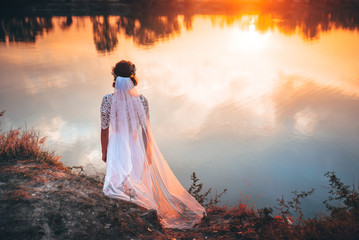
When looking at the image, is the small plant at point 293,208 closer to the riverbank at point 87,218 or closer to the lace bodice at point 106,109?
the riverbank at point 87,218

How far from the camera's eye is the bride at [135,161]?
3.10 m

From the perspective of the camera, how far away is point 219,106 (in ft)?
29.5

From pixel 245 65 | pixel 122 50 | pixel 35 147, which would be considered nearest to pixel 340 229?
pixel 35 147

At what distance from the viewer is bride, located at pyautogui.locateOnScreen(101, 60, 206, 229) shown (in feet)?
10.2

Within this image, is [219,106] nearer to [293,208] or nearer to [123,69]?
[293,208]

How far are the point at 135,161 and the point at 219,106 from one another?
6159 mm

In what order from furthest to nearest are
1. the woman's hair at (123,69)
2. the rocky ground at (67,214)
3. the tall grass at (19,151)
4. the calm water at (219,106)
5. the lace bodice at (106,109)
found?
the calm water at (219,106)
the tall grass at (19,151)
the lace bodice at (106,109)
the woman's hair at (123,69)
the rocky ground at (67,214)

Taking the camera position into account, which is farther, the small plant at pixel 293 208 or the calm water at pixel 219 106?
the calm water at pixel 219 106

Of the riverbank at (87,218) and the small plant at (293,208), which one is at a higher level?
the riverbank at (87,218)

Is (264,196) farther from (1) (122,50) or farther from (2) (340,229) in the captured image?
(1) (122,50)

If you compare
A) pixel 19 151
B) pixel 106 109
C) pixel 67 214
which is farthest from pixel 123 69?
pixel 19 151

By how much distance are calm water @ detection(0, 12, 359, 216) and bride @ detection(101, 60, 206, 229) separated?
1.53 metres

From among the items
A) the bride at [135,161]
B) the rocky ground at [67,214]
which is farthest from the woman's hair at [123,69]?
the rocky ground at [67,214]

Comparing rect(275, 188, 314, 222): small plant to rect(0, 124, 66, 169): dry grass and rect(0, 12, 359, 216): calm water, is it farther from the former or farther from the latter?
rect(0, 124, 66, 169): dry grass
